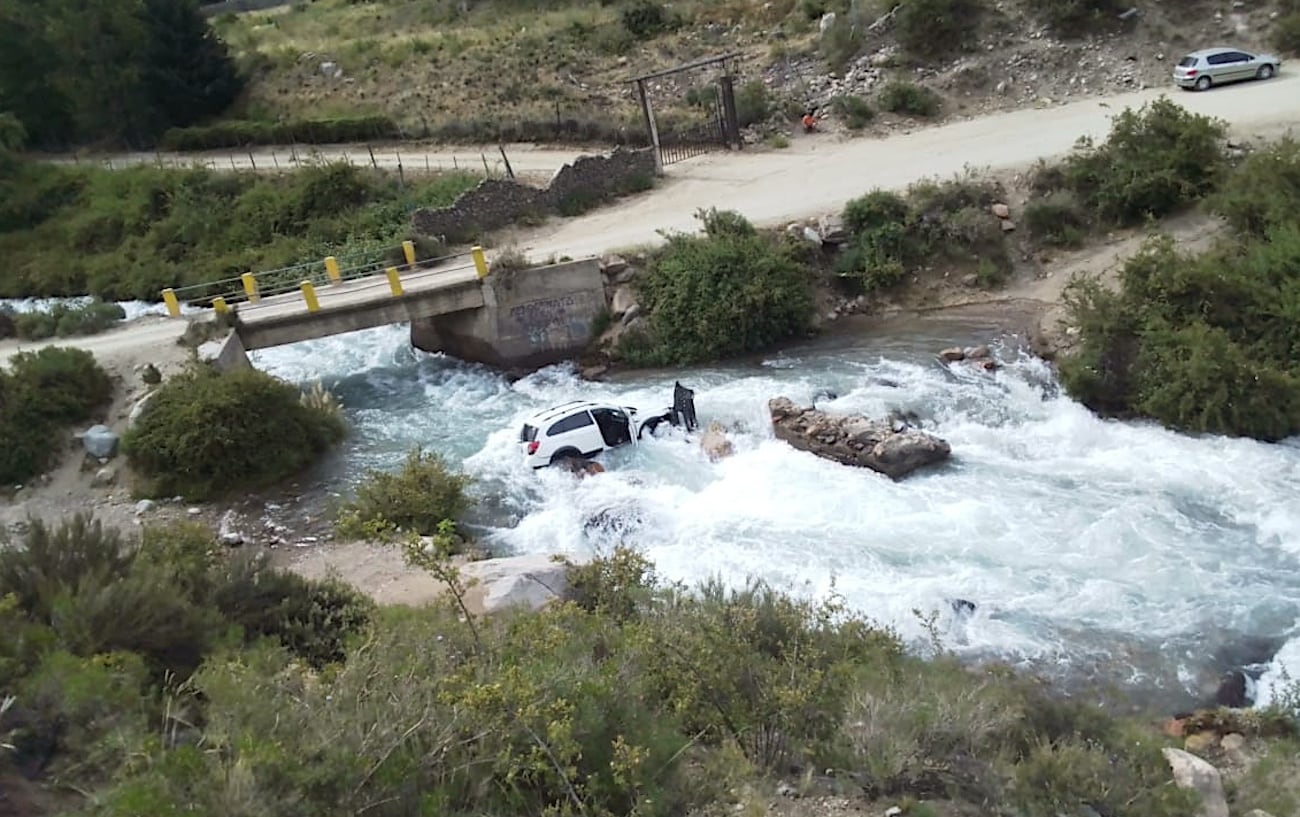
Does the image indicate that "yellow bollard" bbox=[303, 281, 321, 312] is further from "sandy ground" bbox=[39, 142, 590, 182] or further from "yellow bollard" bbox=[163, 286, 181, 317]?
"sandy ground" bbox=[39, 142, 590, 182]

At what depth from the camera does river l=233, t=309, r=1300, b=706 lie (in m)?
12.9

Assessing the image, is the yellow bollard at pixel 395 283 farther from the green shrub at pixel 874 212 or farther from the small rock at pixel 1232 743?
the small rock at pixel 1232 743

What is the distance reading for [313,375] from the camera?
2483 cm

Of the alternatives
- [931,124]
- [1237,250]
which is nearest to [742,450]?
[1237,250]

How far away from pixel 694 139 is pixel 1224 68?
15642 millimetres

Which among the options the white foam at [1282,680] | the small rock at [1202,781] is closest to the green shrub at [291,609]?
the small rock at [1202,781]

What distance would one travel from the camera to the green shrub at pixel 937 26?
33.1 metres

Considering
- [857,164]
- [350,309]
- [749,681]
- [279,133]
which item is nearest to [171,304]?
[350,309]

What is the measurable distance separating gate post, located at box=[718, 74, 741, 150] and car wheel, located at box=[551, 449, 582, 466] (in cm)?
1701

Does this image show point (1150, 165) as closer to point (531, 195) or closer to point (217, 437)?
point (531, 195)

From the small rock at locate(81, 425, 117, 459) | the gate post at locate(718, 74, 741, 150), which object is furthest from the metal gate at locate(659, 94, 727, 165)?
the small rock at locate(81, 425, 117, 459)

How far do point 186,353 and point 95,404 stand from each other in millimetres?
2061

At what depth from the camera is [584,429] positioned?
59.7 ft

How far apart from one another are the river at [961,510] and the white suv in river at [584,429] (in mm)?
389
